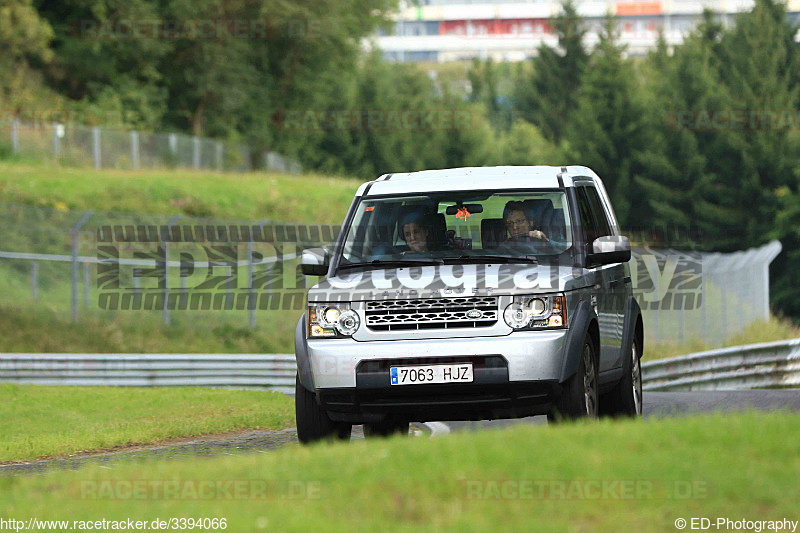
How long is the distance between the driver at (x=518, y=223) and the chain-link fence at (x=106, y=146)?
38.0 m

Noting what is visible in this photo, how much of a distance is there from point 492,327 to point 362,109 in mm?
90686

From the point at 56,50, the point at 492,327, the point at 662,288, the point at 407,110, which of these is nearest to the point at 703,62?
the point at 407,110

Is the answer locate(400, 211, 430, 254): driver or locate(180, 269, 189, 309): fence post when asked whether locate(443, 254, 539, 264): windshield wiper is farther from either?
locate(180, 269, 189, 309): fence post

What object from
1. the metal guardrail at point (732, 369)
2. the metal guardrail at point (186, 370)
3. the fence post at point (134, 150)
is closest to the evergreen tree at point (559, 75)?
the fence post at point (134, 150)

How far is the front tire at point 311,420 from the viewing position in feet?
32.3

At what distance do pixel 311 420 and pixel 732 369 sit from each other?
13283 mm

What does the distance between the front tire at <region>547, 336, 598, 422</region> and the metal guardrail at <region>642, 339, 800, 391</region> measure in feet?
37.6

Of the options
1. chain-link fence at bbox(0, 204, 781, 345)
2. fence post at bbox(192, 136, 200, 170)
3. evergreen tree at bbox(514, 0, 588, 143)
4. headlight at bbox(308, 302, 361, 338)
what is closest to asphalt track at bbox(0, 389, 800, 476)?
headlight at bbox(308, 302, 361, 338)

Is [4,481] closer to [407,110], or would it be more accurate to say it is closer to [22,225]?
[22,225]

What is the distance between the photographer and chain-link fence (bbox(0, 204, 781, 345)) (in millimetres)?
26953

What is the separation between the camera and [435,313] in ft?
31.2

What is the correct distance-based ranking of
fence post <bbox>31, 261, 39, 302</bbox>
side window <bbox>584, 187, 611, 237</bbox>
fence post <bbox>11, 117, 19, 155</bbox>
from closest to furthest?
side window <bbox>584, 187, 611, 237</bbox> → fence post <bbox>31, 261, 39, 302</bbox> → fence post <bbox>11, 117, 19, 155</bbox>

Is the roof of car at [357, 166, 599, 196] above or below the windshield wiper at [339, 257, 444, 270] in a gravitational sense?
above

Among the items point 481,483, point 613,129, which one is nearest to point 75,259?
point 481,483
